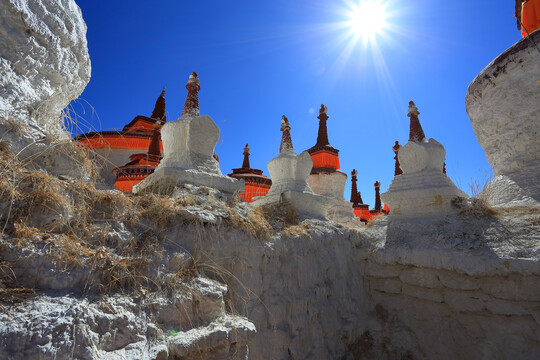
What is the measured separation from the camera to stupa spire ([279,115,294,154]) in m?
6.56

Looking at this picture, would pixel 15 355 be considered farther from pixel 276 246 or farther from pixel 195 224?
pixel 276 246

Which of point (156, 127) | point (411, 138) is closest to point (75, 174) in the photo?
point (411, 138)

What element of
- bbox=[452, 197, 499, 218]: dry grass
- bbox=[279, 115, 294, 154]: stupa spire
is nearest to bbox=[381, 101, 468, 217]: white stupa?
bbox=[452, 197, 499, 218]: dry grass

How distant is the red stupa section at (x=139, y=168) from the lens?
1038 centimetres

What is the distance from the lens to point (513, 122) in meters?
6.06

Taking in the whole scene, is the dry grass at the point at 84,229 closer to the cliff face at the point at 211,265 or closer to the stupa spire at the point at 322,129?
the cliff face at the point at 211,265

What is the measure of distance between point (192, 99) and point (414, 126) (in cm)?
511

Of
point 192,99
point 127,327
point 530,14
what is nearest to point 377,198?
point 530,14

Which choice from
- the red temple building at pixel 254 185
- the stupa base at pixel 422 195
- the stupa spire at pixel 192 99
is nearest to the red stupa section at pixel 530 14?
the stupa base at pixel 422 195

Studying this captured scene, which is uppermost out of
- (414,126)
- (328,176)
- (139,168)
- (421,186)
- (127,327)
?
(328,176)

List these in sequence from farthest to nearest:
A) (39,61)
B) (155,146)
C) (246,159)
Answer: (246,159) → (155,146) → (39,61)

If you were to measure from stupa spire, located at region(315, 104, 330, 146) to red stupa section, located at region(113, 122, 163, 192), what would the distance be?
719 cm

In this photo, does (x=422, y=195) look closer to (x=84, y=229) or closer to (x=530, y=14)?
(x=84, y=229)

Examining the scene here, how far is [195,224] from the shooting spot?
2902 mm
